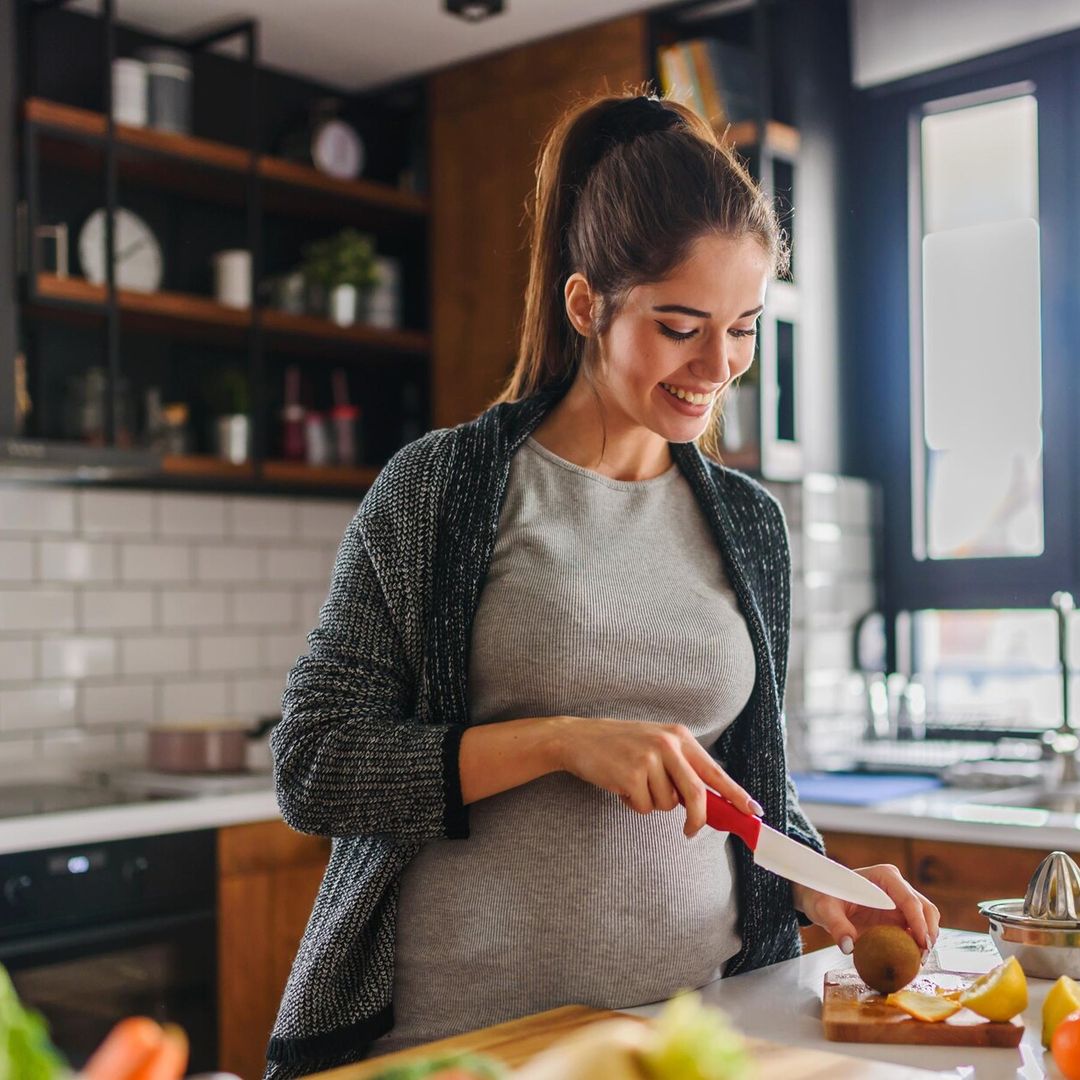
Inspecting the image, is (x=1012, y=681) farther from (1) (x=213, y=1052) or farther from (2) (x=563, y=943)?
(2) (x=563, y=943)

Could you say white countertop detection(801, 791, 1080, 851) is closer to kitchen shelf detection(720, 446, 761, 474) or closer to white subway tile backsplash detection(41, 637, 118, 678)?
kitchen shelf detection(720, 446, 761, 474)

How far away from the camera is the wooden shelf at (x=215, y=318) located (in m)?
3.19

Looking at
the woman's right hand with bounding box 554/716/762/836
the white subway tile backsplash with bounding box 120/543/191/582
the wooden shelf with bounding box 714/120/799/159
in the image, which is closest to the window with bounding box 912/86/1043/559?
the wooden shelf with bounding box 714/120/799/159

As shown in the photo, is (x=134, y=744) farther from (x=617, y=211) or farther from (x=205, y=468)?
(x=617, y=211)

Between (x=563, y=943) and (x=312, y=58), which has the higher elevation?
(x=312, y=58)

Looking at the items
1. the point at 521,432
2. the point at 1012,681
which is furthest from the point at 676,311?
the point at 1012,681

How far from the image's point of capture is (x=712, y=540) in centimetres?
158

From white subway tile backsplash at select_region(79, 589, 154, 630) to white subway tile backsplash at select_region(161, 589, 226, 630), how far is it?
5cm

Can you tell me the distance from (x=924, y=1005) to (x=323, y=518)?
298 centimetres

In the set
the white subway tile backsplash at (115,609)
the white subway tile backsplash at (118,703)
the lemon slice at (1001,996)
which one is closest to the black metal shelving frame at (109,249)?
the white subway tile backsplash at (115,609)

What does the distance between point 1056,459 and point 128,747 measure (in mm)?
2332

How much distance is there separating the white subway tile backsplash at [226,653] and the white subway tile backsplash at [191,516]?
0.27 meters

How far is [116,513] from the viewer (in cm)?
355

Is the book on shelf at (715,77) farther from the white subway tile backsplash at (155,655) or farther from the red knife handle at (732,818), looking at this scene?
the red knife handle at (732,818)
